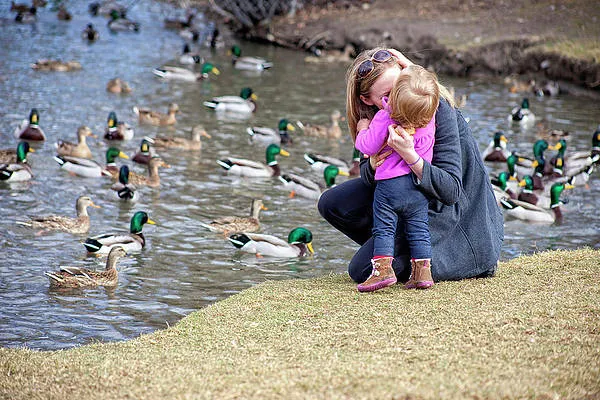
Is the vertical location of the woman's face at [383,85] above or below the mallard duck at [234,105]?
above

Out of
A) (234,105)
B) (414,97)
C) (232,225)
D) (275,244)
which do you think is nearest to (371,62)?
(414,97)

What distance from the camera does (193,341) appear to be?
557cm

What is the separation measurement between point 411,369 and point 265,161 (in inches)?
424

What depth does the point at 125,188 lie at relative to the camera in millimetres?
12703

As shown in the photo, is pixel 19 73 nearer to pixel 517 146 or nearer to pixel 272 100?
pixel 272 100

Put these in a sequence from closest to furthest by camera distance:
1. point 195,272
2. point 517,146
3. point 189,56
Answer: point 195,272, point 517,146, point 189,56

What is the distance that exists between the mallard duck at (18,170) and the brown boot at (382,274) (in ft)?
26.3

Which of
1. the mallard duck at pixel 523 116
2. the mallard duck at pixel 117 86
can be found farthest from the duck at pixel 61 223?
the mallard duck at pixel 523 116

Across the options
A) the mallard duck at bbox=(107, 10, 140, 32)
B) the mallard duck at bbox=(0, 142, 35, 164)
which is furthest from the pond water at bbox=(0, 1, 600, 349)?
the mallard duck at bbox=(107, 10, 140, 32)

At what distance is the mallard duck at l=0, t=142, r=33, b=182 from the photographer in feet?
41.7

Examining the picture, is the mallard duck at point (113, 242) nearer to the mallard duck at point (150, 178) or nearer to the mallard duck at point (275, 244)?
the mallard duck at point (275, 244)

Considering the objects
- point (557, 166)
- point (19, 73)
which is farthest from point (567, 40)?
point (19, 73)

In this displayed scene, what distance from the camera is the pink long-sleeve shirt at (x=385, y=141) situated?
5863mm

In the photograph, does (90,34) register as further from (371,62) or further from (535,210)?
(371,62)
